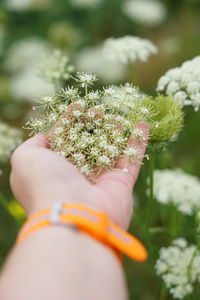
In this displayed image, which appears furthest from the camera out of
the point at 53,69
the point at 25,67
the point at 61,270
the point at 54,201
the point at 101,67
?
the point at 25,67

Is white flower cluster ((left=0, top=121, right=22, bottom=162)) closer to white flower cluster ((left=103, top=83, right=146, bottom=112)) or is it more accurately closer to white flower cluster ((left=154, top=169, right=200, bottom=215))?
white flower cluster ((left=154, top=169, right=200, bottom=215))

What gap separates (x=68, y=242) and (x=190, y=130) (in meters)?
2.07

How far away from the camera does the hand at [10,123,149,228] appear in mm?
1004

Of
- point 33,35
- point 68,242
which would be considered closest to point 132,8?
point 33,35

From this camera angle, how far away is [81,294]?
2.60ft

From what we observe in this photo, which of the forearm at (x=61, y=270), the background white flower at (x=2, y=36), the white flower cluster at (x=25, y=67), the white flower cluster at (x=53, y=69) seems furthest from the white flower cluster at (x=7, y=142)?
the background white flower at (x=2, y=36)

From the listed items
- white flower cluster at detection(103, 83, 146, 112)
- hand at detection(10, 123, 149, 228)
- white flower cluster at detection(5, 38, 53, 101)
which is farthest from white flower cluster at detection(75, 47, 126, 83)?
hand at detection(10, 123, 149, 228)

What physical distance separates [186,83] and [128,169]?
0.42 metres

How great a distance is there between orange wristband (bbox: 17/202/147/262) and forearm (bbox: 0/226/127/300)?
16 mm

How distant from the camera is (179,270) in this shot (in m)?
1.57

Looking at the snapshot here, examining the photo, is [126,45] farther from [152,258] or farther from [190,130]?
[190,130]

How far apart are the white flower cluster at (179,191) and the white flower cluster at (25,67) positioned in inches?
A: 55.5

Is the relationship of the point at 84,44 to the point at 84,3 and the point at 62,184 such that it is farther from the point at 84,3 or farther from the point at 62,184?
the point at 62,184

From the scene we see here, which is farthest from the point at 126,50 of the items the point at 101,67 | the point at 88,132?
the point at 101,67
